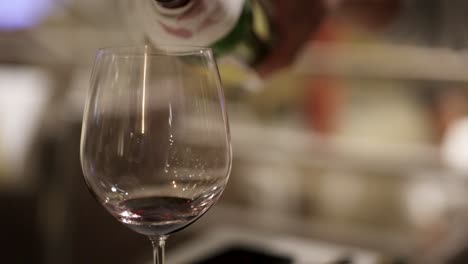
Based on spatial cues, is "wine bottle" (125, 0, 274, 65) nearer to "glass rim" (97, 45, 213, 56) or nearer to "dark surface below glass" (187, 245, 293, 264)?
"glass rim" (97, 45, 213, 56)

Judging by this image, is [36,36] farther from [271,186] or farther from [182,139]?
[182,139]

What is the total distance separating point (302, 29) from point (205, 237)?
363 millimetres

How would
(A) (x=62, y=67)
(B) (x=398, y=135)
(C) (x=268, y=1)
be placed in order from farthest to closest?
1. (A) (x=62, y=67)
2. (B) (x=398, y=135)
3. (C) (x=268, y=1)

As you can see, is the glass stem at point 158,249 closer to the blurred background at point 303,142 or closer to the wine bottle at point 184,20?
the wine bottle at point 184,20

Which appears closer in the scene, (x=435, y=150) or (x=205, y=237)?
(x=205, y=237)

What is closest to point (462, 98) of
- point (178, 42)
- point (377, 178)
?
point (377, 178)

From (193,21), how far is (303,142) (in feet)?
5.24

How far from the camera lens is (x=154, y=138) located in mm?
495

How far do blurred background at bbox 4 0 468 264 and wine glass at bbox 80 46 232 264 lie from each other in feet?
3.53

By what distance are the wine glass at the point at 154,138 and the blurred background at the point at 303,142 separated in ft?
3.53

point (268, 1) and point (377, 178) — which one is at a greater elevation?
point (377, 178)

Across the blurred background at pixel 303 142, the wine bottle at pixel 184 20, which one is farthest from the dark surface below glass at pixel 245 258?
the blurred background at pixel 303 142

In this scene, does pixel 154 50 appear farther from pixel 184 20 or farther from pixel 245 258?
pixel 245 258

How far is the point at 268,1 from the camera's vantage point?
0.70m
